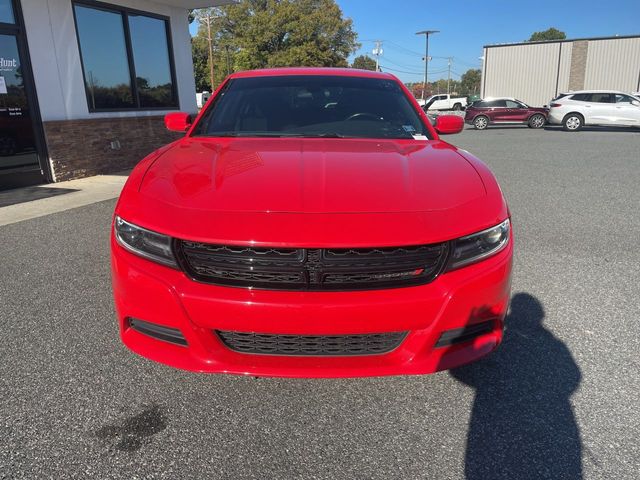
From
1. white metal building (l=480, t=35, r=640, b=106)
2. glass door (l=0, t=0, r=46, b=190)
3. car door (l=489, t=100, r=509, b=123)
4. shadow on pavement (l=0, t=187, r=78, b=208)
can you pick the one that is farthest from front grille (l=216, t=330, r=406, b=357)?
white metal building (l=480, t=35, r=640, b=106)

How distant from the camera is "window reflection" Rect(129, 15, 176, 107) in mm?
9500

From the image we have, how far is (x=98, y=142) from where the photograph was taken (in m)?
8.58

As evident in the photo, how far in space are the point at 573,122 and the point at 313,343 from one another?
21946 millimetres

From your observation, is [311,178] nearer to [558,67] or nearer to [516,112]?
[516,112]

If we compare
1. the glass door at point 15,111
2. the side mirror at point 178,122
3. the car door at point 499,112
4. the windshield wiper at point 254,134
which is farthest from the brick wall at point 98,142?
the car door at point 499,112

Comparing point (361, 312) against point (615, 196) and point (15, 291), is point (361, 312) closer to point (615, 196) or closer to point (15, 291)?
point (15, 291)

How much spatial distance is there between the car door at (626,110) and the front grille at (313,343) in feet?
72.1

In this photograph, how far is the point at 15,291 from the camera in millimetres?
3416

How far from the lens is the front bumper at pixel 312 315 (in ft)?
5.74

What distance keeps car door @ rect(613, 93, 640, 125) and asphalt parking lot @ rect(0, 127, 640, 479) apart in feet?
64.7

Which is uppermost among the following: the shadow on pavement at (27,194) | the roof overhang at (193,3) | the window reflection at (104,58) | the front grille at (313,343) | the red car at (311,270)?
the roof overhang at (193,3)

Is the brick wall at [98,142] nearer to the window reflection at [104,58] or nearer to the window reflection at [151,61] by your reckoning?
the window reflection at [104,58]

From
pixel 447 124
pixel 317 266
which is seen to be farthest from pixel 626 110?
pixel 317 266

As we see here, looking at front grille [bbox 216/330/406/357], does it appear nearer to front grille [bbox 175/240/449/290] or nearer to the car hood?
front grille [bbox 175/240/449/290]
